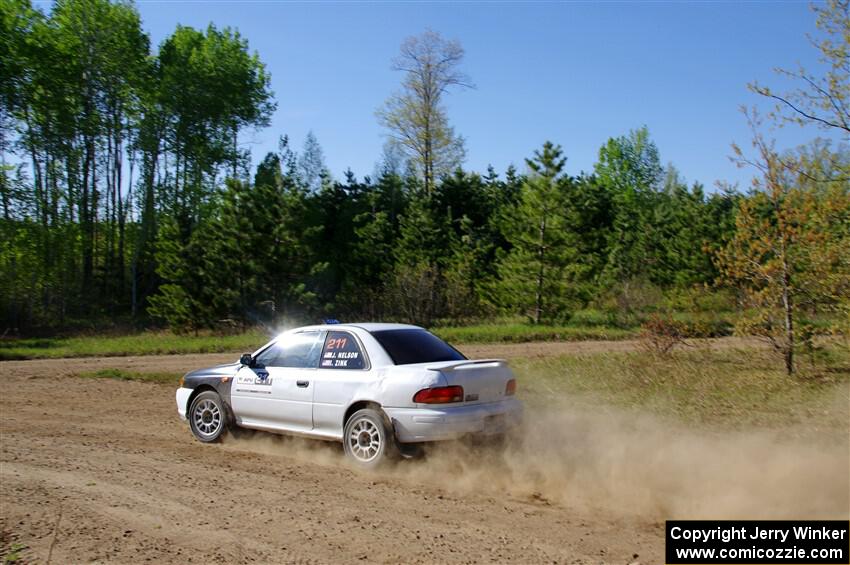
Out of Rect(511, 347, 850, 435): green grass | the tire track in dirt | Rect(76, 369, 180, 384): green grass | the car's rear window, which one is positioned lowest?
the tire track in dirt

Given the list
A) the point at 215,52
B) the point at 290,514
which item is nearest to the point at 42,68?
the point at 215,52

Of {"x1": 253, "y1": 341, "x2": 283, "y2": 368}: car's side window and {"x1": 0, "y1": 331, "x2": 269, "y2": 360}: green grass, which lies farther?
{"x1": 0, "y1": 331, "x2": 269, "y2": 360}: green grass

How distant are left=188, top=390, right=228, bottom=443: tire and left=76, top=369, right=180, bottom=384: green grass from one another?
6744 millimetres

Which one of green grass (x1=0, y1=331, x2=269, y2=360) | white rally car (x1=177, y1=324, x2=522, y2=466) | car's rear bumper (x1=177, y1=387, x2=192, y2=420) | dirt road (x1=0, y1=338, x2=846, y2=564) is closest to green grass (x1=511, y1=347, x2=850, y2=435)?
dirt road (x1=0, y1=338, x2=846, y2=564)

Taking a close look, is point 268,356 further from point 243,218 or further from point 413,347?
point 243,218

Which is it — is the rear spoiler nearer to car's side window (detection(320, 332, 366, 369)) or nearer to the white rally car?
the white rally car

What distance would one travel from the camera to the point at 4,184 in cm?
3369

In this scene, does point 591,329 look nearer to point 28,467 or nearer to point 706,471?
point 706,471

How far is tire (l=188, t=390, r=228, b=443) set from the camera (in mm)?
9234

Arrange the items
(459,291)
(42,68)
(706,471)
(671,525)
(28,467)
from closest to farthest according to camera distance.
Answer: (671,525), (706,471), (28,467), (459,291), (42,68)

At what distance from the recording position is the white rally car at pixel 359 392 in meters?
7.41

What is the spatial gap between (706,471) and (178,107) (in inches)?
1716

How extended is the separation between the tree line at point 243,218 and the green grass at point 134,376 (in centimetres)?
1327

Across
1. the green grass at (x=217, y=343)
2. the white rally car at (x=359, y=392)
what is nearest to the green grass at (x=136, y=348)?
the green grass at (x=217, y=343)
